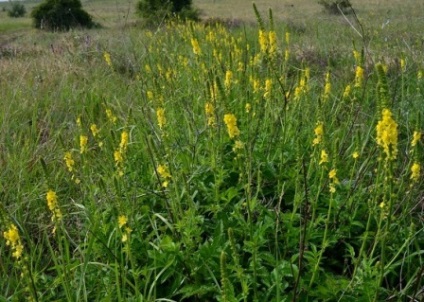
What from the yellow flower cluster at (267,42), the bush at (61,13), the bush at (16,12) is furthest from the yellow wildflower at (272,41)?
the bush at (16,12)

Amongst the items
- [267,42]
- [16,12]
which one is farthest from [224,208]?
[16,12]

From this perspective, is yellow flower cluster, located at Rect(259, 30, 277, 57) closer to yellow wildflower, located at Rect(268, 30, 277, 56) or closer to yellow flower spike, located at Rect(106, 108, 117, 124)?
yellow wildflower, located at Rect(268, 30, 277, 56)

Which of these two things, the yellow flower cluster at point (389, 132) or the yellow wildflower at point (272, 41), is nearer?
the yellow flower cluster at point (389, 132)

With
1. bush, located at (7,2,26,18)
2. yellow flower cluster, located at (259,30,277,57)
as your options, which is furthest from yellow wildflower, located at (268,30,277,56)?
bush, located at (7,2,26,18)

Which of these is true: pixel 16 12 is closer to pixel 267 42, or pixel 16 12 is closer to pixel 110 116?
pixel 110 116

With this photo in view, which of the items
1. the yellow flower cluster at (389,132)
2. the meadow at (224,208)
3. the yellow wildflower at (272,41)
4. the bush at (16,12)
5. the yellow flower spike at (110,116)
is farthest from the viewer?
the bush at (16,12)

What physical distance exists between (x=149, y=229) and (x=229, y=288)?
716 mm

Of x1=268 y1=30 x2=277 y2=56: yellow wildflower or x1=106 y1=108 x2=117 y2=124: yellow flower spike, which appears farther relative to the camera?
x1=106 y1=108 x2=117 y2=124: yellow flower spike

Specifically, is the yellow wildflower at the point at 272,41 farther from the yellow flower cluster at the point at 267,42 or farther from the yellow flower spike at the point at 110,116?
the yellow flower spike at the point at 110,116

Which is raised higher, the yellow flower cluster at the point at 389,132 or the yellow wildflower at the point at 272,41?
the yellow wildflower at the point at 272,41

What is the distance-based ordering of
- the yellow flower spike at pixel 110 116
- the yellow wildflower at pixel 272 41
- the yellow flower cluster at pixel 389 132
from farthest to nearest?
the yellow flower spike at pixel 110 116 < the yellow wildflower at pixel 272 41 < the yellow flower cluster at pixel 389 132

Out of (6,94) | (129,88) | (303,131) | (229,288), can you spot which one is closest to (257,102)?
(303,131)

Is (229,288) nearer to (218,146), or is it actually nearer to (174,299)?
(174,299)

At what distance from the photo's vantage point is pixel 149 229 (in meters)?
2.22
